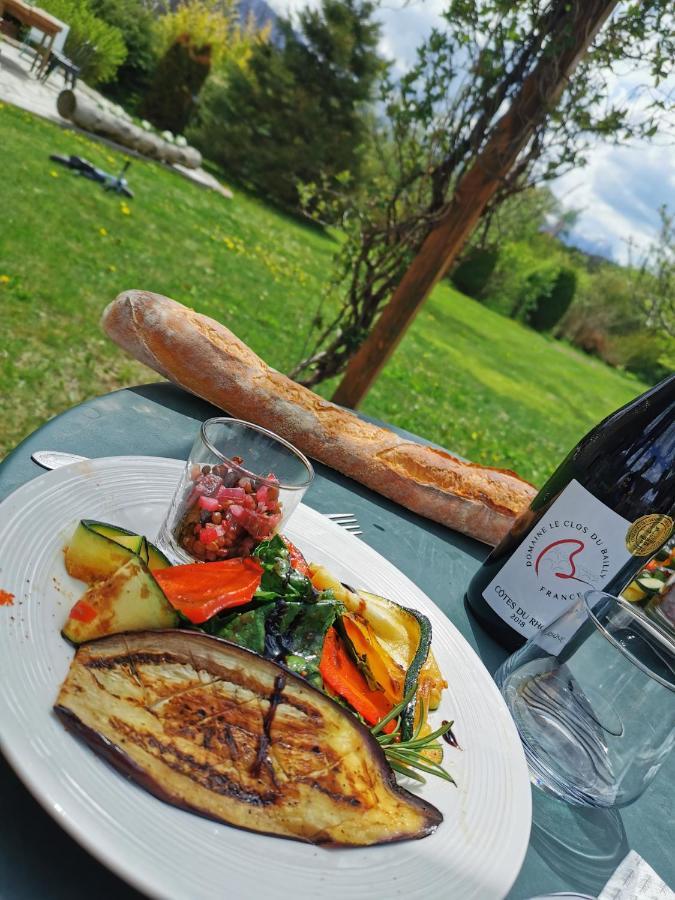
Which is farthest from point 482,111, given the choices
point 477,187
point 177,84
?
point 177,84

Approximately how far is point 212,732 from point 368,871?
25cm

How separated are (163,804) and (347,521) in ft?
3.49

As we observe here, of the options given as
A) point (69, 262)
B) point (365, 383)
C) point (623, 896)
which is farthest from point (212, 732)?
point (69, 262)

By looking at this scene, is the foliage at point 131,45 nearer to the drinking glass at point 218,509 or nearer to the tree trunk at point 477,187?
the tree trunk at point 477,187

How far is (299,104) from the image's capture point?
59.0 ft

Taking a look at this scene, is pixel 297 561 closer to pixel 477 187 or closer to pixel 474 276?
pixel 477 187

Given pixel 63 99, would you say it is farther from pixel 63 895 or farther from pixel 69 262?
pixel 63 895

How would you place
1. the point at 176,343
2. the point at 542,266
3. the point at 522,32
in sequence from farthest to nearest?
1. the point at 542,266
2. the point at 522,32
3. the point at 176,343

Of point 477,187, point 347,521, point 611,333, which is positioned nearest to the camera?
point 347,521

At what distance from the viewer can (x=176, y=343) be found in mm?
1897

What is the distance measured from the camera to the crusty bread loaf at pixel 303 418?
1.91 m

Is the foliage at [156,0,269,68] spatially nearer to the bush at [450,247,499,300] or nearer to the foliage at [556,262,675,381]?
the bush at [450,247,499,300]

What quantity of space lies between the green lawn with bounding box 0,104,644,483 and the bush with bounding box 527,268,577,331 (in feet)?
41.5

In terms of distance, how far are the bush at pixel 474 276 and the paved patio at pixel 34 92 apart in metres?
11.6
